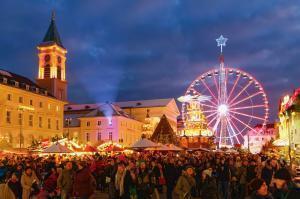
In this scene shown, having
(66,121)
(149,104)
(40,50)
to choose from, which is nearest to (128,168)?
(40,50)

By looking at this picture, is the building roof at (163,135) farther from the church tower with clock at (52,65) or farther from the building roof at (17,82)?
the church tower with clock at (52,65)

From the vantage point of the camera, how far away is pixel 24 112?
7362 centimetres

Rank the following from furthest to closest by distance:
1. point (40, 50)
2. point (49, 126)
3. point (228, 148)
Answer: point (40, 50) → point (49, 126) → point (228, 148)

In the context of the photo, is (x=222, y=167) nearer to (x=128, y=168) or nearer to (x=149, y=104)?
(x=128, y=168)

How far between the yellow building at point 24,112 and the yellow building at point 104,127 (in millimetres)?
14981

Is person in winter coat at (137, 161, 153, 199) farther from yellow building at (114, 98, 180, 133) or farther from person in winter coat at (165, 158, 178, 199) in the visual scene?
yellow building at (114, 98, 180, 133)

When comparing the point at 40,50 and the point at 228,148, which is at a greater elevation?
the point at 40,50

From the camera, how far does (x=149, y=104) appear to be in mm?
127062

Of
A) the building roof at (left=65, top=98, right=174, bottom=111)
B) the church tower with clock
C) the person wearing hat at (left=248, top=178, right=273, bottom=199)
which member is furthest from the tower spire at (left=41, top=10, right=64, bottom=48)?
the person wearing hat at (left=248, top=178, right=273, bottom=199)

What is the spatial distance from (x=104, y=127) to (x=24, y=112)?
29006 mm

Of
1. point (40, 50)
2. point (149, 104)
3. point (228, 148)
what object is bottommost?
point (228, 148)

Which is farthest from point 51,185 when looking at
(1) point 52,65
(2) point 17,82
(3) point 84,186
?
(1) point 52,65

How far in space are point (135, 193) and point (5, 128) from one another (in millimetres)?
57124

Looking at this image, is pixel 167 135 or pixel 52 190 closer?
pixel 52 190
